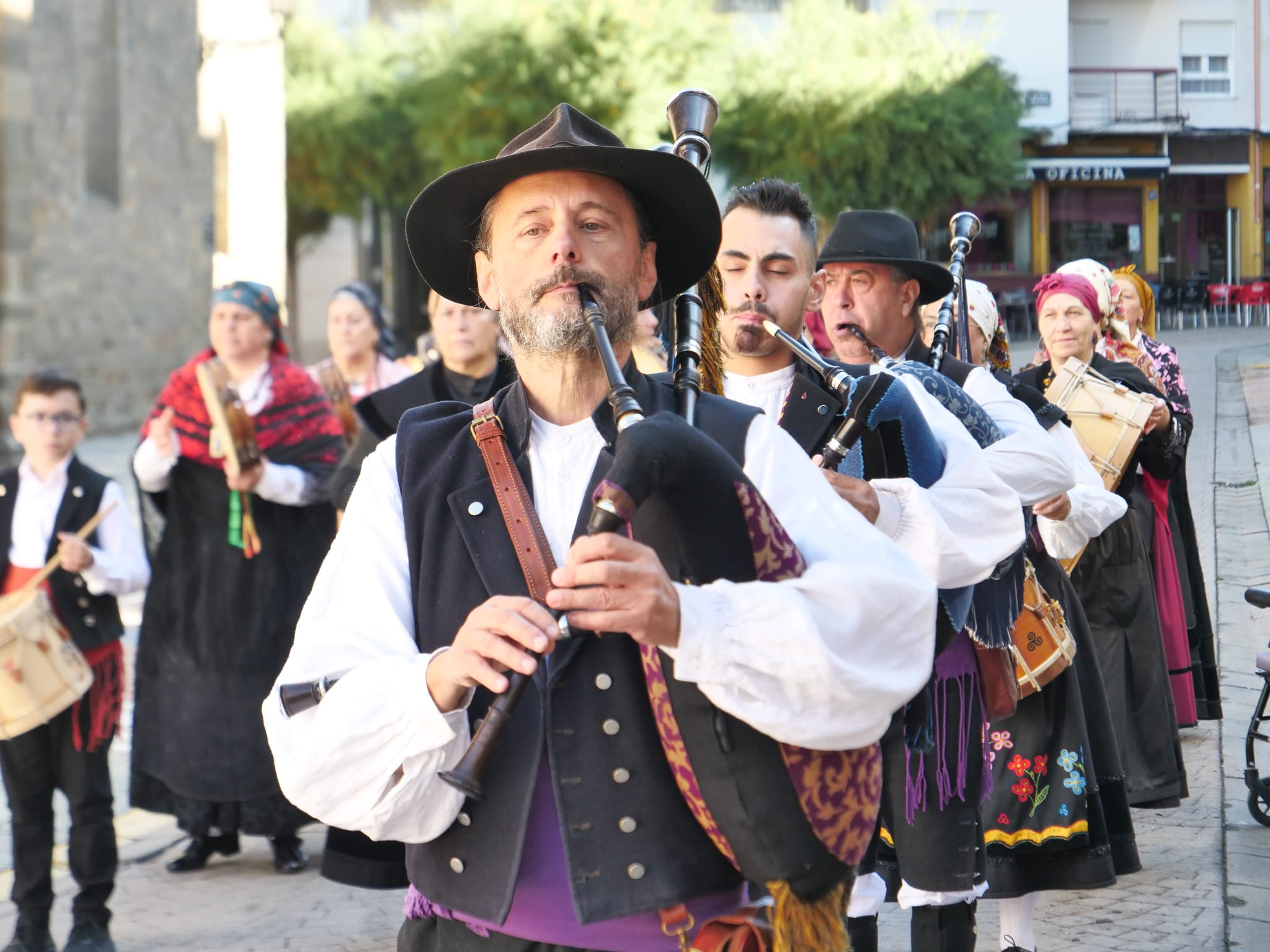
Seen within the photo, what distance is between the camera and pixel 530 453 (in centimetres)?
237

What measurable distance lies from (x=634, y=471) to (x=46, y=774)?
140 inches

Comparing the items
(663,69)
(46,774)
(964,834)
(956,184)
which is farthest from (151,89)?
(964,834)

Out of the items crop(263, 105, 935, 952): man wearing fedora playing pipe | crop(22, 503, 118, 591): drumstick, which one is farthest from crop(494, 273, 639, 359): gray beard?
crop(22, 503, 118, 591): drumstick

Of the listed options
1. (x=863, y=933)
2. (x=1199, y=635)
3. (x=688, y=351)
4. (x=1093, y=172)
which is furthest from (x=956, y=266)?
(x=1093, y=172)

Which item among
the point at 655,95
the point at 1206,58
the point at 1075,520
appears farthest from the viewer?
the point at 1206,58

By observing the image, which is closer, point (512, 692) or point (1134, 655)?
point (512, 692)

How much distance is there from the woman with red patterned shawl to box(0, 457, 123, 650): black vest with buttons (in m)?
0.55

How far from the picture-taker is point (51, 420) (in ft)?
16.8

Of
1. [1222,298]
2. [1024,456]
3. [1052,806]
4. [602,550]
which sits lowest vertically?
[1052,806]

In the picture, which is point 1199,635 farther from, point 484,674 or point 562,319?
point 484,674

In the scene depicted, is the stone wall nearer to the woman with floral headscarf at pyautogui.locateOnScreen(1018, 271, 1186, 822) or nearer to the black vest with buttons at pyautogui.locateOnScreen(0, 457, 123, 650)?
the black vest with buttons at pyautogui.locateOnScreen(0, 457, 123, 650)

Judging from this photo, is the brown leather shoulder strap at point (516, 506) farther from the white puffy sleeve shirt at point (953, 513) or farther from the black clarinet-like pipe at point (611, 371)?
the white puffy sleeve shirt at point (953, 513)

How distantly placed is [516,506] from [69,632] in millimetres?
3211

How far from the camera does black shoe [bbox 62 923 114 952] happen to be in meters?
4.67
